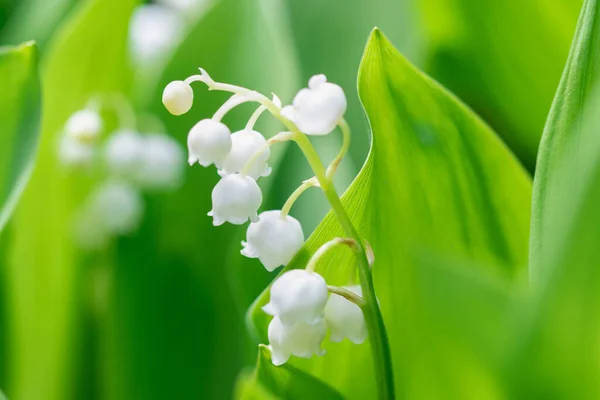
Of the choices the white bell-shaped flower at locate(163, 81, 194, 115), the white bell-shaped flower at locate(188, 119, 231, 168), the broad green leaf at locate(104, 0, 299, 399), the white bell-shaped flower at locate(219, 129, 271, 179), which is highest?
the white bell-shaped flower at locate(163, 81, 194, 115)

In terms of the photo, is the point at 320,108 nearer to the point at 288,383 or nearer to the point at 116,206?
the point at 288,383

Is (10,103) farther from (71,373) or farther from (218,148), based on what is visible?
(71,373)

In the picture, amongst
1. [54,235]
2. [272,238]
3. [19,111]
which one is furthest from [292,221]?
[54,235]

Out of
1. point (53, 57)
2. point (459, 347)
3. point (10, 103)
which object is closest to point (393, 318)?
point (459, 347)

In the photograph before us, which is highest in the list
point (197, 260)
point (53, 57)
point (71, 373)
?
point (53, 57)

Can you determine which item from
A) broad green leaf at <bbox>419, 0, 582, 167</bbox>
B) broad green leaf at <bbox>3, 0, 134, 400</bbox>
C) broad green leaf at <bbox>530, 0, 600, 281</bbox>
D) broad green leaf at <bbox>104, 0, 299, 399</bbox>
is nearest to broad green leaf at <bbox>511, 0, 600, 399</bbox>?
broad green leaf at <bbox>530, 0, 600, 281</bbox>

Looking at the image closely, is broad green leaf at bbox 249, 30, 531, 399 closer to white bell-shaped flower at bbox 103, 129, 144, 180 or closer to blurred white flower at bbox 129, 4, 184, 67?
white bell-shaped flower at bbox 103, 129, 144, 180
